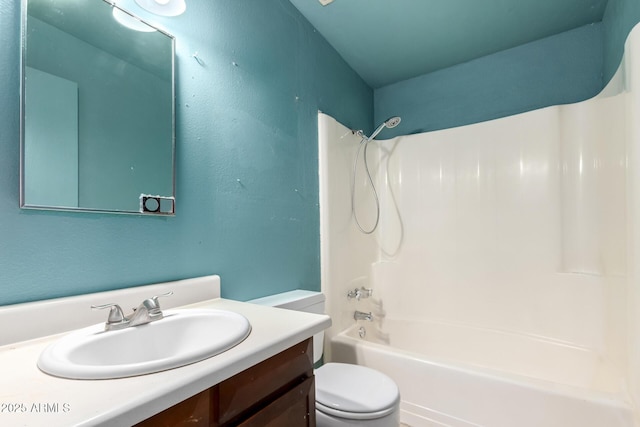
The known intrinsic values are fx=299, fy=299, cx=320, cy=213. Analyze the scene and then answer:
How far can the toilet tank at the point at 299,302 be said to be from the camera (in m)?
1.39

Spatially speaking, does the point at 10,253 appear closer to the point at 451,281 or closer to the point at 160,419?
the point at 160,419

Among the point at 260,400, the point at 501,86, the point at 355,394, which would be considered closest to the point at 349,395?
the point at 355,394

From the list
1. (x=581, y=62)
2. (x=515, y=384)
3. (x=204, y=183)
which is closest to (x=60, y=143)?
(x=204, y=183)

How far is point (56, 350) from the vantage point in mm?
639

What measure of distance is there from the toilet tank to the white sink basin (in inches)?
17.5

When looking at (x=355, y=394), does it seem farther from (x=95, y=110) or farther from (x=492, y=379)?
(x=95, y=110)

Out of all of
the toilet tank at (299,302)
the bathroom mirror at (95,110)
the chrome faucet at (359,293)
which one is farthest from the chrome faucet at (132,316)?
the chrome faucet at (359,293)

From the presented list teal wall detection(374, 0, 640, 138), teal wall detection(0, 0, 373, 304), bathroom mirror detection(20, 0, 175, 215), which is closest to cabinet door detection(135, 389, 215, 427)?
teal wall detection(0, 0, 373, 304)

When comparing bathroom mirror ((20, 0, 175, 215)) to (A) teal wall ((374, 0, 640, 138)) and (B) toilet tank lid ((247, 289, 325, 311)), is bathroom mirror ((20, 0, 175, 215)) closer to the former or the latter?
(B) toilet tank lid ((247, 289, 325, 311))

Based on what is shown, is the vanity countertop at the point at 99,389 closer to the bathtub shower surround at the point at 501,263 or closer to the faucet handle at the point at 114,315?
the faucet handle at the point at 114,315

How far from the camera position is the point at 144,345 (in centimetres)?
84

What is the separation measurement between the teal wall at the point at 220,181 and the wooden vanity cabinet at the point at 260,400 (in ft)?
1.78

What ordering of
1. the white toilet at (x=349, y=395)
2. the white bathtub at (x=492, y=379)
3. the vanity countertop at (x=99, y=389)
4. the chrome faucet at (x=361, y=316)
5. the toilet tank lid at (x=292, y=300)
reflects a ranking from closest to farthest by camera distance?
the vanity countertop at (x=99, y=389) → the white toilet at (x=349, y=395) → the white bathtub at (x=492, y=379) → the toilet tank lid at (x=292, y=300) → the chrome faucet at (x=361, y=316)

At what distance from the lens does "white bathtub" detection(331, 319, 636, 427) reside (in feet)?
4.15
